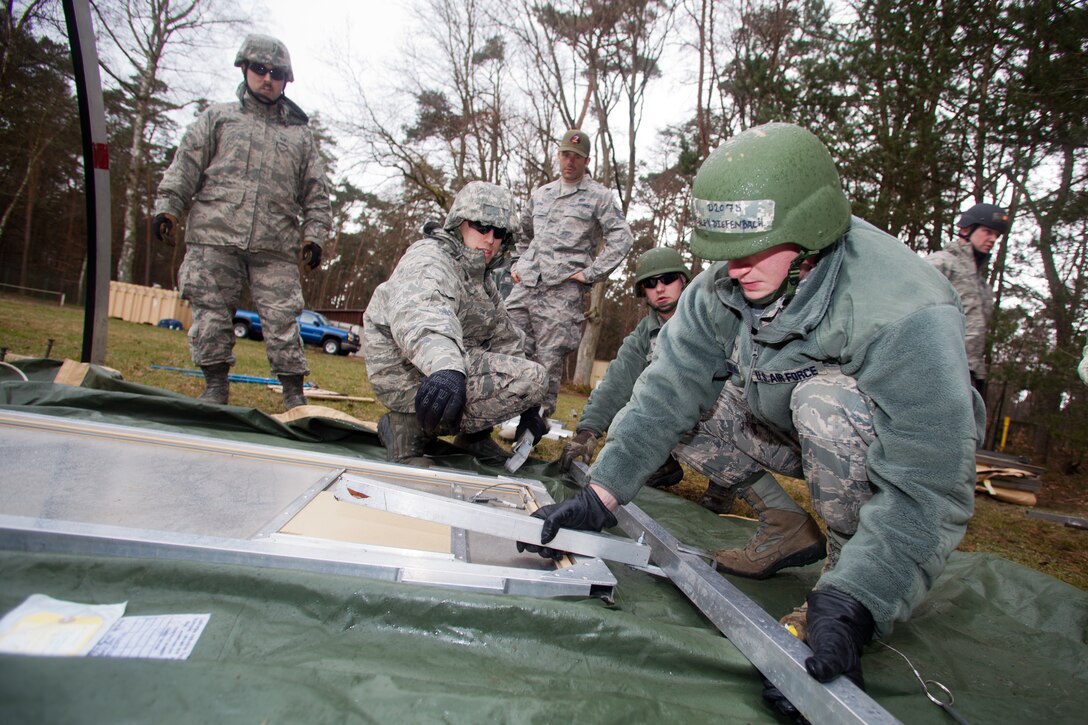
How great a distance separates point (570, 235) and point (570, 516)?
3.07 meters

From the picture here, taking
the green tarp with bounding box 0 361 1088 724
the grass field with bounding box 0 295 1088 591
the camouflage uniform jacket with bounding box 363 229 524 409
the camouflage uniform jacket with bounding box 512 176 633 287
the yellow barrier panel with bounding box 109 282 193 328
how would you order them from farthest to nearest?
the yellow barrier panel with bounding box 109 282 193 328
the camouflage uniform jacket with bounding box 512 176 633 287
the grass field with bounding box 0 295 1088 591
the camouflage uniform jacket with bounding box 363 229 524 409
the green tarp with bounding box 0 361 1088 724

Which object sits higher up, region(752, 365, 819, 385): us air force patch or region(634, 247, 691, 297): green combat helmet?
region(634, 247, 691, 297): green combat helmet

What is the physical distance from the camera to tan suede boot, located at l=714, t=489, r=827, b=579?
188cm

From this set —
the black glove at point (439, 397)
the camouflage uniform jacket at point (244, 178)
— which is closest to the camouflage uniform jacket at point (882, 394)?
the black glove at point (439, 397)

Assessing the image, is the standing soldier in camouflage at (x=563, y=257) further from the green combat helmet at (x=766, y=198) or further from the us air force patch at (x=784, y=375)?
the green combat helmet at (x=766, y=198)

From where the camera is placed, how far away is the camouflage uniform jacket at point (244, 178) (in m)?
3.49

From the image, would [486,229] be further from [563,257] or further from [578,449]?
[563,257]

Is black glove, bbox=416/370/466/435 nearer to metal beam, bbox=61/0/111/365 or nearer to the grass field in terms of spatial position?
the grass field

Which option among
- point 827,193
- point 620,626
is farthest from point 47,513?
point 827,193

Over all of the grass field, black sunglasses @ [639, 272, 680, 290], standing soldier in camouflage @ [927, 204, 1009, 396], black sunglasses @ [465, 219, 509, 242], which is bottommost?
the grass field

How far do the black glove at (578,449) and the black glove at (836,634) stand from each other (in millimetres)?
1621

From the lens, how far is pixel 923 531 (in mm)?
1241

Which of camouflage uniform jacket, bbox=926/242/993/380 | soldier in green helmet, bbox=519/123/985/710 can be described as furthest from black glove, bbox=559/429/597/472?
camouflage uniform jacket, bbox=926/242/993/380

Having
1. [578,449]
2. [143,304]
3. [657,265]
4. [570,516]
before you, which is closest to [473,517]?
[570,516]
